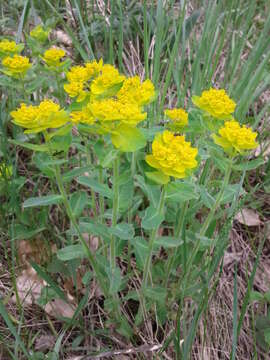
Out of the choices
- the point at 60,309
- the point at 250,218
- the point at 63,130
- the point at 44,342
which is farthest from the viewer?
the point at 250,218

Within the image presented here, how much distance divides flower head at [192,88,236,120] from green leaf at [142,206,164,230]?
1.16 feet

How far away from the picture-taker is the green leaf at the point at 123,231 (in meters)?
1.10

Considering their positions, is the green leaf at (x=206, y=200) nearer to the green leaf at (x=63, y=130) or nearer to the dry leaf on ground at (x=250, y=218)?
the green leaf at (x=63, y=130)

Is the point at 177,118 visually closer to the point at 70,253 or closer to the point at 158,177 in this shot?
the point at 158,177

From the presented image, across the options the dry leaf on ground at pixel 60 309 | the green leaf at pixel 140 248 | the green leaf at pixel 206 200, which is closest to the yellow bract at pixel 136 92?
the green leaf at pixel 206 200

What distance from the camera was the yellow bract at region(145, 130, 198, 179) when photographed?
0.99m

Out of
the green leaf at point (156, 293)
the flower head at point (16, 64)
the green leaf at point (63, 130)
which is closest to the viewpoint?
the green leaf at point (63, 130)

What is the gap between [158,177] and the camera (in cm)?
103

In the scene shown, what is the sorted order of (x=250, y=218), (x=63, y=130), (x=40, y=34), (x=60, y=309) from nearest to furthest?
(x=63, y=130), (x=60, y=309), (x=40, y=34), (x=250, y=218)

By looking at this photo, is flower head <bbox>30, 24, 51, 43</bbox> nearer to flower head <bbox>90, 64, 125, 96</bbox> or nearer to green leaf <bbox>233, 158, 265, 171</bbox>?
flower head <bbox>90, 64, 125, 96</bbox>

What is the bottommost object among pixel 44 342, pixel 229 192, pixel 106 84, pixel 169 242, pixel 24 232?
pixel 44 342

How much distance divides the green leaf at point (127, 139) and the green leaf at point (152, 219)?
21 cm

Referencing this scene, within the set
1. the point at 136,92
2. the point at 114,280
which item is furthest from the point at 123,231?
the point at 136,92

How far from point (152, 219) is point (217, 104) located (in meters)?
0.40
